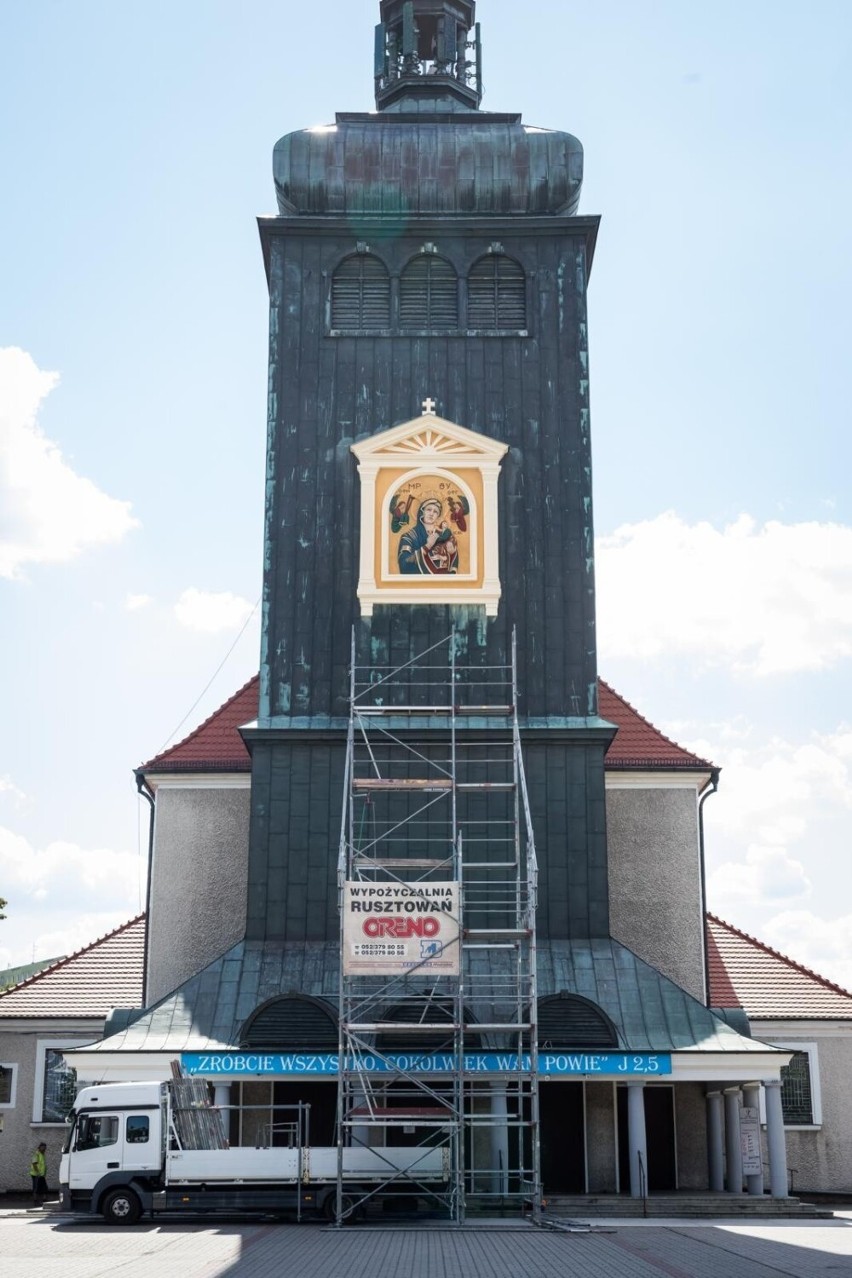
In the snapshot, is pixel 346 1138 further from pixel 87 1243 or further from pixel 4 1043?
pixel 4 1043

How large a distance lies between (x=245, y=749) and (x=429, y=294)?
882 cm

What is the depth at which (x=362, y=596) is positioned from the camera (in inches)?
1133

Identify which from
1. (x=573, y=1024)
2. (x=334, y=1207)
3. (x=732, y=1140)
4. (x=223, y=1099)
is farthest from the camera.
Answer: (x=732, y=1140)

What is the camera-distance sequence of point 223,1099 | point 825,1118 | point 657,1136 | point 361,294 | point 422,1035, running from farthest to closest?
point 825,1118 → point 361,294 → point 657,1136 → point 422,1035 → point 223,1099

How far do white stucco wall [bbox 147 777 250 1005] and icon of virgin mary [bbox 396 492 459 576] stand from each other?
5.45 meters

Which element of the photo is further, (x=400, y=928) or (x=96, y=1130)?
(x=96, y=1130)

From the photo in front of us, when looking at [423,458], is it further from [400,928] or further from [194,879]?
[400,928]

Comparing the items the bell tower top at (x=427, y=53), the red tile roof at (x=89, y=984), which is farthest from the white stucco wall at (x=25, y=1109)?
the bell tower top at (x=427, y=53)

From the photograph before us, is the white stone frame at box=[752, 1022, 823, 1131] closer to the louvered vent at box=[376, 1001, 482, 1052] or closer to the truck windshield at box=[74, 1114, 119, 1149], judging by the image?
the louvered vent at box=[376, 1001, 482, 1052]

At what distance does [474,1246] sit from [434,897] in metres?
5.40

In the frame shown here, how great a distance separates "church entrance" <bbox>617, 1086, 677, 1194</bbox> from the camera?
2767cm

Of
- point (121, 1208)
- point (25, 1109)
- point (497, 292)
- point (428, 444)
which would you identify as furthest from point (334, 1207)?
point (497, 292)

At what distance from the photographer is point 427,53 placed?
1345 inches

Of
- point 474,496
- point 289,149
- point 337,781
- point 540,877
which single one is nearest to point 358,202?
point 289,149
